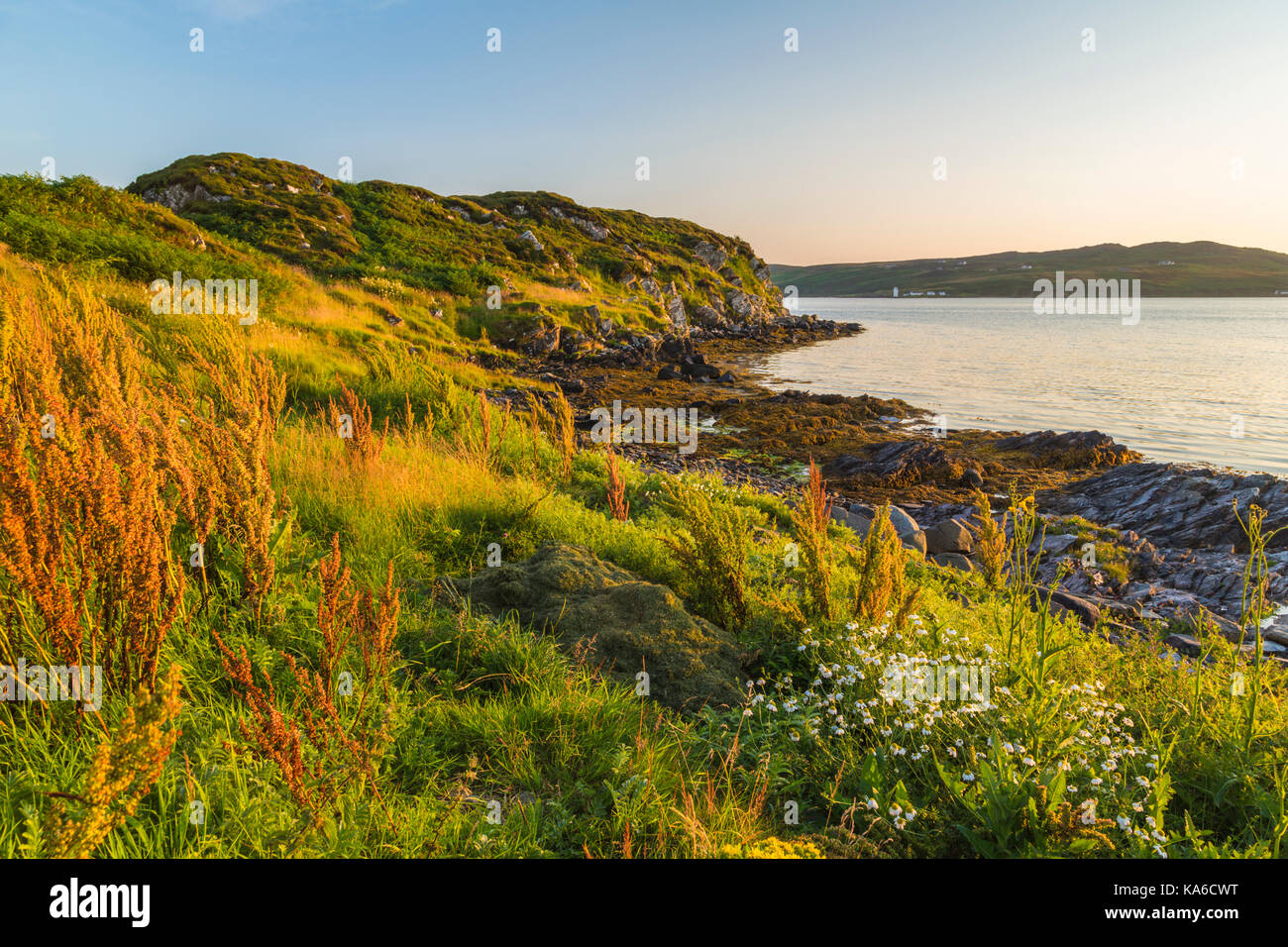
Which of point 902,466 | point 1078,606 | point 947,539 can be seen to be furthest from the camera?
point 902,466

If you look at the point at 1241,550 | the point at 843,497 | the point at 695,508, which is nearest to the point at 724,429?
the point at 843,497

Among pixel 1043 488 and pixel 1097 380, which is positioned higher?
pixel 1097 380

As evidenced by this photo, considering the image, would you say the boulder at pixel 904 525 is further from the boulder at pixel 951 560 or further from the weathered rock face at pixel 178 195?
the weathered rock face at pixel 178 195

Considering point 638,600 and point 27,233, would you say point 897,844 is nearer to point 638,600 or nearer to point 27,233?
point 638,600

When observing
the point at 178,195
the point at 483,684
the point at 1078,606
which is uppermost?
the point at 178,195

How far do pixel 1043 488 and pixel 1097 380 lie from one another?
726 inches

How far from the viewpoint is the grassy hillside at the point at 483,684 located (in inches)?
88.2

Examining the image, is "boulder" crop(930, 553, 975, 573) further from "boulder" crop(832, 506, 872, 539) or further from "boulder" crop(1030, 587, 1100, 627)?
"boulder" crop(1030, 587, 1100, 627)

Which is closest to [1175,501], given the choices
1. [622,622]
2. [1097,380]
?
[622,622]

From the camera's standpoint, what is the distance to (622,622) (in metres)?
4.19

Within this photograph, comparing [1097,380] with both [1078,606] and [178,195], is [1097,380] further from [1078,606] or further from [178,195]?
[178,195]

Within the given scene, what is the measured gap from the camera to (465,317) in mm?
27375

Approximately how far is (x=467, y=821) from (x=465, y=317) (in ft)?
89.7

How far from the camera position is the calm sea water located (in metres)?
17.3
